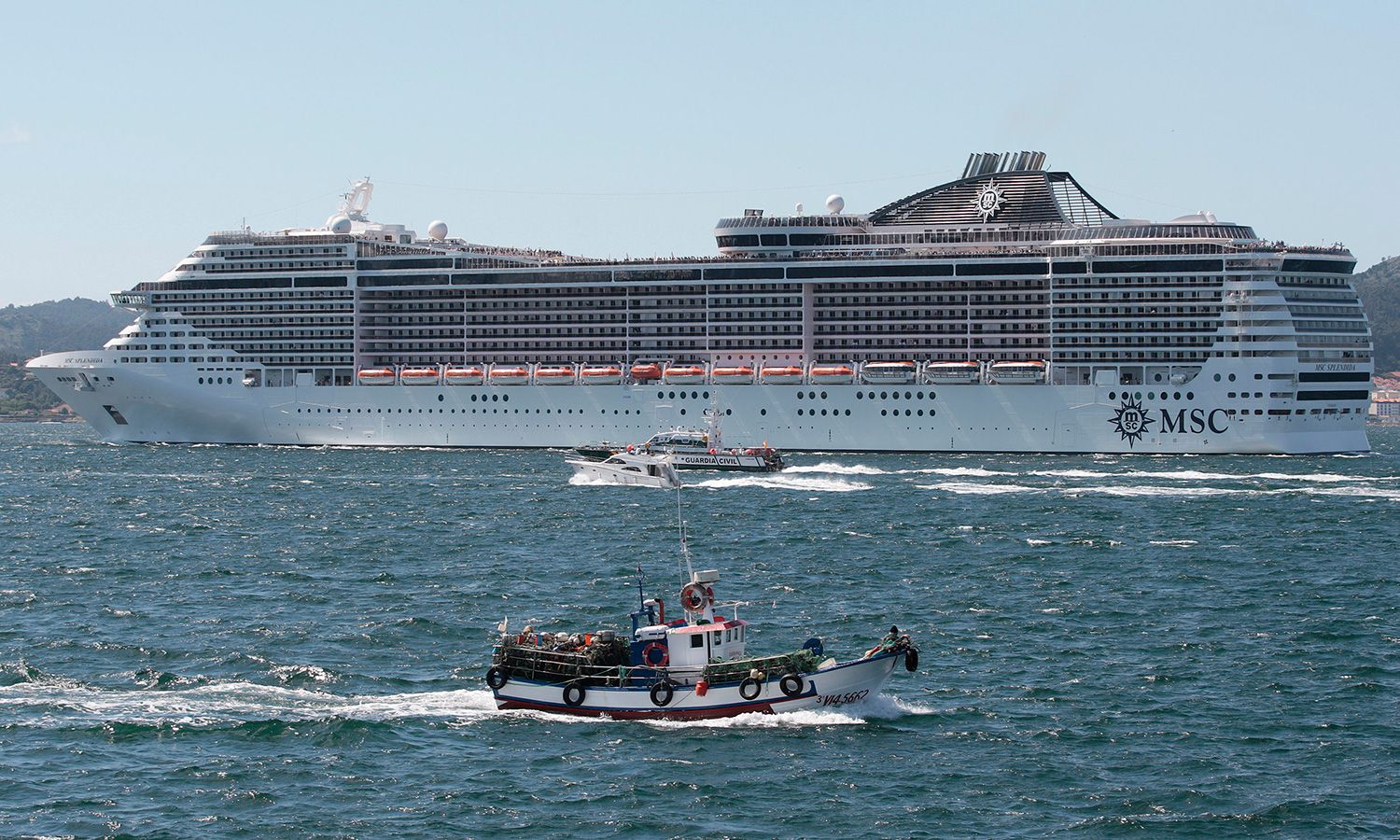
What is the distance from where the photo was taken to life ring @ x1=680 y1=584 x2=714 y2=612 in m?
39.8

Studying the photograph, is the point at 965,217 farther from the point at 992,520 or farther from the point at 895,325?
the point at 992,520

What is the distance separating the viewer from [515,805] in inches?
1286

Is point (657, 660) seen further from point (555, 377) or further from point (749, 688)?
point (555, 377)

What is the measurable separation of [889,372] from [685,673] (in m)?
81.4

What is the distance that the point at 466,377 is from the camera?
128 m

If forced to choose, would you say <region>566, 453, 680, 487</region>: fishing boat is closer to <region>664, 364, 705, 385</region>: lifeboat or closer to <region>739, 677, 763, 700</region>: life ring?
<region>664, 364, 705, 385</region>: lifeboat

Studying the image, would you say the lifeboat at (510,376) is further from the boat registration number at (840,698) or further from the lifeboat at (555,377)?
the boat registration number at (840,698)

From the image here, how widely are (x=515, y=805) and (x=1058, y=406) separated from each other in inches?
3399

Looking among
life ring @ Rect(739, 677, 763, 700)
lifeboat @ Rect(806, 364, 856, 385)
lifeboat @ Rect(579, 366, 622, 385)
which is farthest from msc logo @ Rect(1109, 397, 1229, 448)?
life ring @ Rect(739, 677, 763, 700)

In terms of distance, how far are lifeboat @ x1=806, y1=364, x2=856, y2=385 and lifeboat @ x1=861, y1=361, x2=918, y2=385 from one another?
1.13 meters

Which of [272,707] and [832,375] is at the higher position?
[832,375]

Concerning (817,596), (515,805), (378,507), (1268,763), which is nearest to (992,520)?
(817,596)

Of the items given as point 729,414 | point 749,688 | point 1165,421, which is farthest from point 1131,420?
point 749,688

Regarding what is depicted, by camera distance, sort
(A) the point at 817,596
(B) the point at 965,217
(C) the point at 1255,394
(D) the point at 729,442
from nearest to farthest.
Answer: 1. (A) the point at 817,596
2. (C) the point at 1255,394
3. (D) the point at 729,442
4. (B) the point at 965,217
